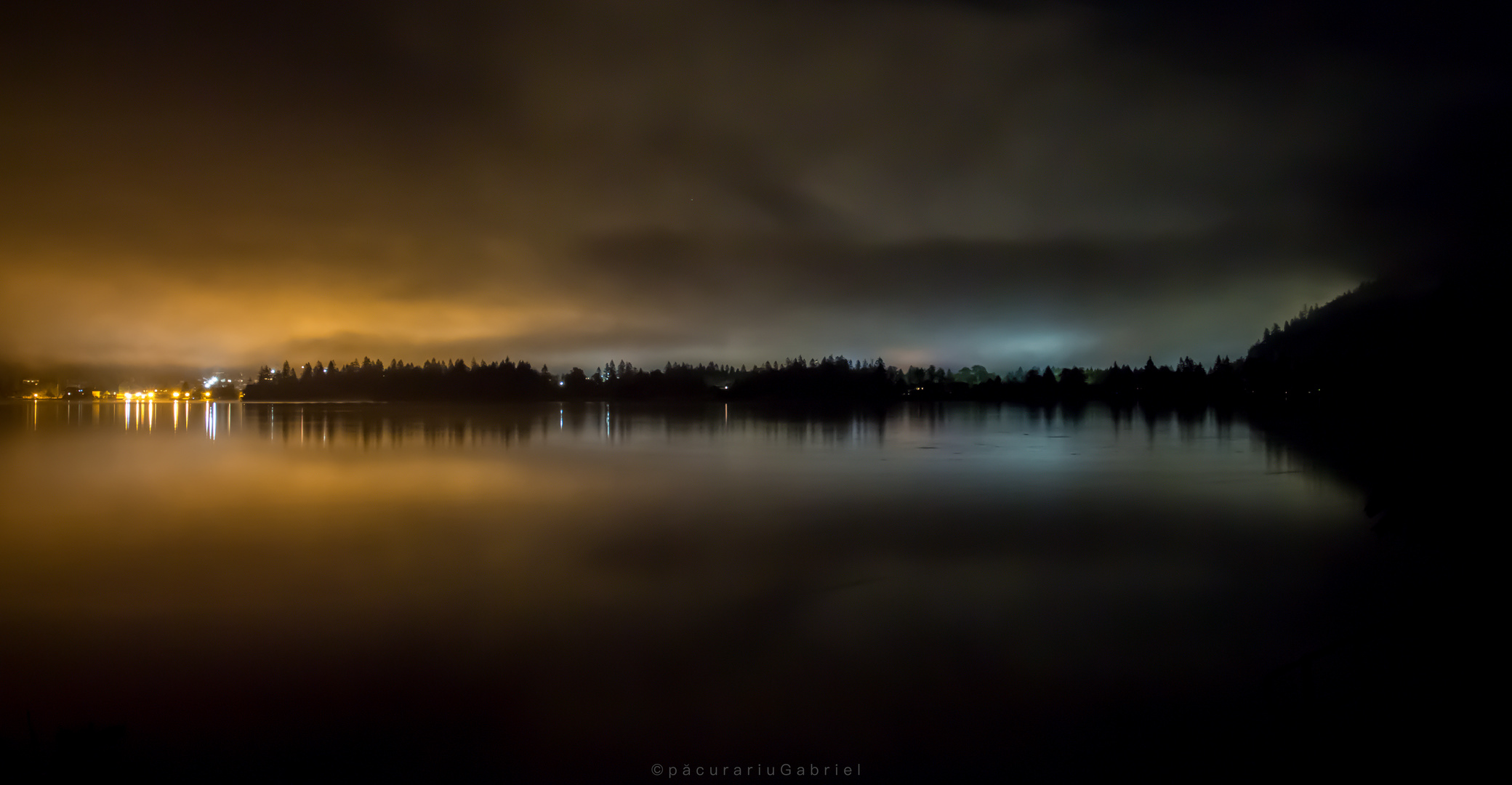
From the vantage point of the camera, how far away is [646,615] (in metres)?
9.85

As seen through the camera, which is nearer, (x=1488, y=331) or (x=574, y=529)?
(x=1488, y=331)

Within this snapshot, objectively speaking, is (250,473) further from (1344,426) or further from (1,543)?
(1344,426)

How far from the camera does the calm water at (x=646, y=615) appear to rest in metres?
6.79

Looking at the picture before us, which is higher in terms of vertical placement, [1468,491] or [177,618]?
[1468,491]

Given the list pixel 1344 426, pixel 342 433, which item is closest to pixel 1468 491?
pixel 342 433

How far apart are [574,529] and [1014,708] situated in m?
10.4

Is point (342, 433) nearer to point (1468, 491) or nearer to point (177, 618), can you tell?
point (177, 618)

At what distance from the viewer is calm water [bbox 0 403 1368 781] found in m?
6.79

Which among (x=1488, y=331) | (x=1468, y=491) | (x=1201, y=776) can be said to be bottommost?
(x=1201, y=776)

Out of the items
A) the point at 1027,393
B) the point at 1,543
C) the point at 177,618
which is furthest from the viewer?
the point at 1027,393

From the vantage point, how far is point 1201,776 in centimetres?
604

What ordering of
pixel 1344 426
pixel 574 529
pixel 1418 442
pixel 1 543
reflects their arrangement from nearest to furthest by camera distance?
pixel 1418 442 < pixel 1 543 < pixel 574 529 < pixel 1344 426

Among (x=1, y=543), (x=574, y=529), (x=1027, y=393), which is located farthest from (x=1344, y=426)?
(x=1027, y=393)

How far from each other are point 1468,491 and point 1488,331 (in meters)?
1.26
